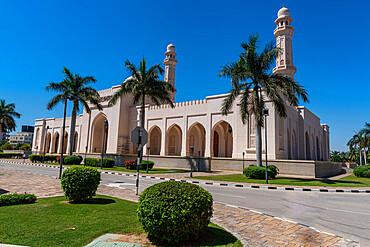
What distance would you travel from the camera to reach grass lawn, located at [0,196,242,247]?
4120mm

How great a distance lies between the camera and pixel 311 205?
8.55 meters

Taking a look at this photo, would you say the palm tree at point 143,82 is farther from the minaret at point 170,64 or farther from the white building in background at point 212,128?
the minaret at point 170,64

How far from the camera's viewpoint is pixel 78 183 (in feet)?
22.7

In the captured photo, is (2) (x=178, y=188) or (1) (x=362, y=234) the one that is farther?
(1) (x=362, y=234)

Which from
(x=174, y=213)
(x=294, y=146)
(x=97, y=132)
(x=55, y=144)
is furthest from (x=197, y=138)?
(x=55, y=144)

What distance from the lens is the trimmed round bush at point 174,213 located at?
154 inches

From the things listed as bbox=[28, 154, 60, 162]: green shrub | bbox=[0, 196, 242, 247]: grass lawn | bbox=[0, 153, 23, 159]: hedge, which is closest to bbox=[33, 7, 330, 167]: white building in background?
bbox=[28, 154, 60, 162]: green shrub

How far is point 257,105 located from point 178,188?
51.2 feet

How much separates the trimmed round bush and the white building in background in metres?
21.0

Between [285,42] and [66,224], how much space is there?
31646mm

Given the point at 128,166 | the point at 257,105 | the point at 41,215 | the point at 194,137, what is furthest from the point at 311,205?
the point at 194,137

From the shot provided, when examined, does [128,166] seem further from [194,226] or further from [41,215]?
[194,226]

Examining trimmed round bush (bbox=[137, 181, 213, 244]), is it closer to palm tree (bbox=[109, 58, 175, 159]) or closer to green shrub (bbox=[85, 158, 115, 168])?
palm tree (bbox=[109, 58, 175, 159])

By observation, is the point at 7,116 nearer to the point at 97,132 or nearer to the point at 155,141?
the point at 97,132
